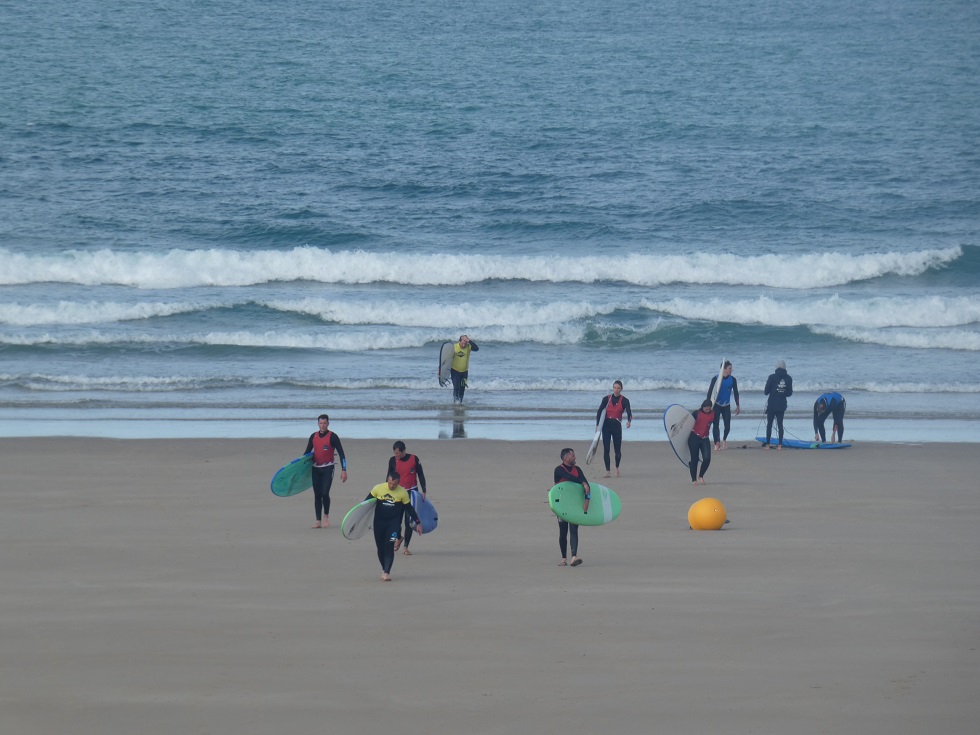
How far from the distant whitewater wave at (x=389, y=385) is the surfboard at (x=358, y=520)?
11525 mm

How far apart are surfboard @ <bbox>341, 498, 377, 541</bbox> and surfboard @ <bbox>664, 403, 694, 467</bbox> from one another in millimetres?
5181

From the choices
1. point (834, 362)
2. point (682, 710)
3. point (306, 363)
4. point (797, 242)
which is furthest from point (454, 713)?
point (797, 242)

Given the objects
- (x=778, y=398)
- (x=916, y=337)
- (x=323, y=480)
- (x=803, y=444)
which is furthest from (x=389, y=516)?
(x=916, y=337)

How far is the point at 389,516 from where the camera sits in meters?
9.56

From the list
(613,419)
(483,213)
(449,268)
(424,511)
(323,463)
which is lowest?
(424,511)

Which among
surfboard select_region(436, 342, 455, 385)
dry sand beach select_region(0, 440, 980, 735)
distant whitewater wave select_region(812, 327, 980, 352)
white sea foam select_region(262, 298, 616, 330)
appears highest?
white sea foam select_region(262, 298, 616, 330)

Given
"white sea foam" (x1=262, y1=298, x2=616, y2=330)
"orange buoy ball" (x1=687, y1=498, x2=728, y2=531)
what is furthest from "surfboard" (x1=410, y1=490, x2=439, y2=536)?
"white sea foam" (x1=262, y1=298, x2=616, y2=330)

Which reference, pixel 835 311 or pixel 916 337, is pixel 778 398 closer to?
pixel 916 337

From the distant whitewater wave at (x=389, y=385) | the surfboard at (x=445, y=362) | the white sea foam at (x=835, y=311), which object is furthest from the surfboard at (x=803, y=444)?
the white sea foam at (x=835, y=311)

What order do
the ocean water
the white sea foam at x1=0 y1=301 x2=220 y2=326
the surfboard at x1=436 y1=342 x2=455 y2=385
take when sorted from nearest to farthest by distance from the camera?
the surfboard at x1=436 y1=342 x2=455 y2=385
the ocean water
the white sea foam at x1=0 y1=301 x2=220 y2=326

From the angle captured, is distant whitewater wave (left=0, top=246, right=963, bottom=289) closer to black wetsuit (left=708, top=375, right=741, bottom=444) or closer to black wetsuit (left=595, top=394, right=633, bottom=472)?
black wetsuit (left=708, top=375, right=741, bottom=444)

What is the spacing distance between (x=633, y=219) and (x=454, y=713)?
29.4 meters

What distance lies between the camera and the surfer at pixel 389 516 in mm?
9461

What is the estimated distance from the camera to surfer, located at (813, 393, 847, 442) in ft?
54.2
